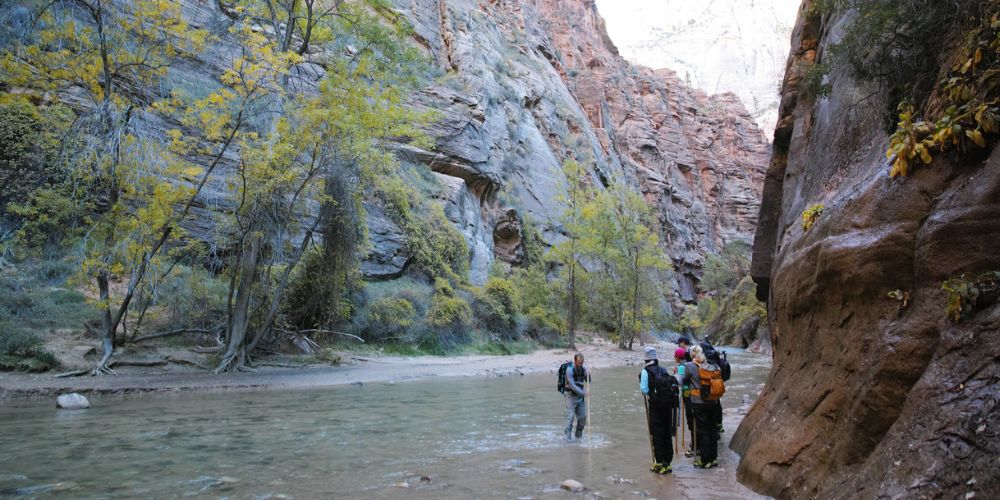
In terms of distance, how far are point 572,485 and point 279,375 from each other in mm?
12747

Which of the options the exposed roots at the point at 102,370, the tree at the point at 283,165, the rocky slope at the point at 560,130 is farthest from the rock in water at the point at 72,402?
the rocky slope at the point at 560,130

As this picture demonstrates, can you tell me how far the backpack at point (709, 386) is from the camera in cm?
728

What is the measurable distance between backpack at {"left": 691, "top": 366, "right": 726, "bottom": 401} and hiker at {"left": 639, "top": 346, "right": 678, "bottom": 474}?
1.07ft

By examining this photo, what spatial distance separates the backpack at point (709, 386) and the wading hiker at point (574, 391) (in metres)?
2.60

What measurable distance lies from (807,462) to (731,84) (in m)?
168

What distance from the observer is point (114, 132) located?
551 inches

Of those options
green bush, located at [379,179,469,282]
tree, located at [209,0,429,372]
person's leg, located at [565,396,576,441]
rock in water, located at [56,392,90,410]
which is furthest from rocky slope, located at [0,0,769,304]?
person's leg, located at [565,396,576,441]

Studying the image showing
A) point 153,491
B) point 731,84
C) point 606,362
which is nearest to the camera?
point 153,491

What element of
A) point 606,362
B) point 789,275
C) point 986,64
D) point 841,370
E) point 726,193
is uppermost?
point 726,193

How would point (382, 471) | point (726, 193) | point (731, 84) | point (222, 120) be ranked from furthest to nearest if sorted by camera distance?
point (731, 84) < point (726, 193) < point (222, 120) < point (382, 471)

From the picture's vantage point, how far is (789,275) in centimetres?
737

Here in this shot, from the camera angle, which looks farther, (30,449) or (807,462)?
(30,449)

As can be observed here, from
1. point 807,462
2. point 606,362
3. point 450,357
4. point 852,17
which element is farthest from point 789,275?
point 606,362

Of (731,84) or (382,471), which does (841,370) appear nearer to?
(382,471)
